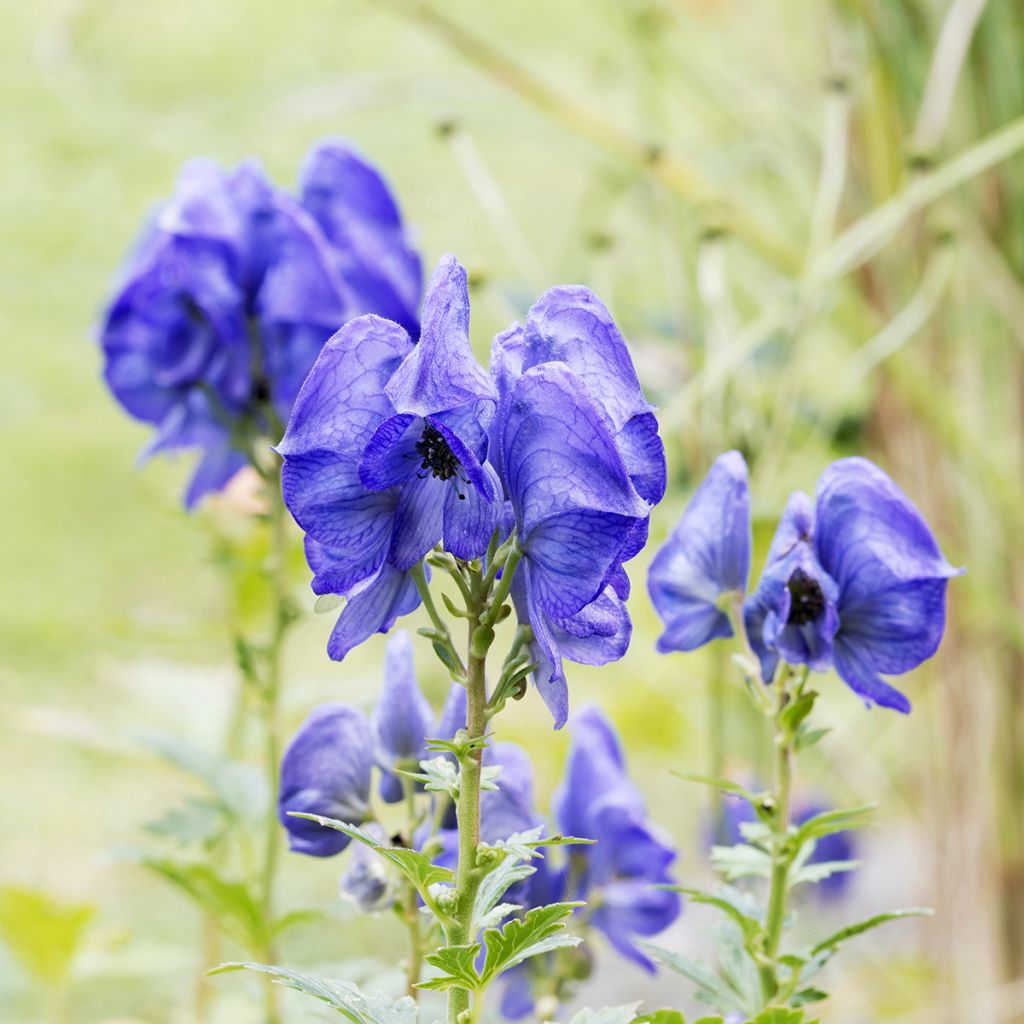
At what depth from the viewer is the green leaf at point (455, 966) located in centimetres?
32

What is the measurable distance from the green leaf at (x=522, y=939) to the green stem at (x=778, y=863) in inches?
4.0

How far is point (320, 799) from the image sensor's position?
478mm

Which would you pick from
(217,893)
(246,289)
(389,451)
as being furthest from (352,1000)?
(246,289)

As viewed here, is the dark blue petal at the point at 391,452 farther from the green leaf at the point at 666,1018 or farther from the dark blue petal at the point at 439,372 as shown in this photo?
the green leaf at the point at 666,1018

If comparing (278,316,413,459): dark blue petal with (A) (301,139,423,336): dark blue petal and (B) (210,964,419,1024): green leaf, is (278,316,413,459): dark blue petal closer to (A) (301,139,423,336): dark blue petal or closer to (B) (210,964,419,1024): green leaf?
(B) (210,964,419,1024): green leaf

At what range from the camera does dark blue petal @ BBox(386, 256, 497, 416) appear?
1.17 feet

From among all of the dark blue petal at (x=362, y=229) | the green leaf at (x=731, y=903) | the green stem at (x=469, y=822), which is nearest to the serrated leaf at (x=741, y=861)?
the green leaf at (x=731, y=903)

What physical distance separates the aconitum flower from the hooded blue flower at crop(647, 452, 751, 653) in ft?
0.39

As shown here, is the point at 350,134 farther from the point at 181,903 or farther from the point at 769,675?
the point at 769,675

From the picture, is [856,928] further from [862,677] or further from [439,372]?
[439,372]

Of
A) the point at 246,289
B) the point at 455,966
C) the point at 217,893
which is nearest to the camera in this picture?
the point at 455,966

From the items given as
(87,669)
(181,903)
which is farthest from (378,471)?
(87,669)

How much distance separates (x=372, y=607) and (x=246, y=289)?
0.36m

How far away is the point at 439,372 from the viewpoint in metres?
0.36
